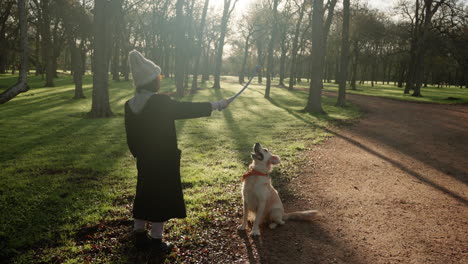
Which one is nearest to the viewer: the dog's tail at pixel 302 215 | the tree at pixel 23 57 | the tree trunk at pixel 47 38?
the dog's tail at pixel 302 215

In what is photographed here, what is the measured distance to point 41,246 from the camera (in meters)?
4.27

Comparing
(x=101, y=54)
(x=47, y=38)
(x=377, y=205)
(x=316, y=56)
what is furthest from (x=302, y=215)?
(x=47, y=38)

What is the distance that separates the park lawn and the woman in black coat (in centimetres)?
76

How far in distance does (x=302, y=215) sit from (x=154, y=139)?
117 inches

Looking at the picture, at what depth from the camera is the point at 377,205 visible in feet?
20.1

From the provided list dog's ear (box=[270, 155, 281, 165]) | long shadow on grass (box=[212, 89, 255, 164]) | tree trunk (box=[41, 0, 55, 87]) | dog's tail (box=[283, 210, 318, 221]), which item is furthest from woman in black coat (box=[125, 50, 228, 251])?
tree trunk (box=[41, 0, 55, 87])

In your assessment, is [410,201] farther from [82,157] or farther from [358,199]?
[82,157]

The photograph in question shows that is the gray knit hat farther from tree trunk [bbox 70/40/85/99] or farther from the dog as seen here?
tree trunk [bbox 70/40/85/99]

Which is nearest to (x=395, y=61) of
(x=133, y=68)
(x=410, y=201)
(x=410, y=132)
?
(x=410, y=132)

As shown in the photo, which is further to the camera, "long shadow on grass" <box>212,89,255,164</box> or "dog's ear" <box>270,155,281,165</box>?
"long shadow on grass" <box>212,89,255,164</box>

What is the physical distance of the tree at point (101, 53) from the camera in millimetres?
14922

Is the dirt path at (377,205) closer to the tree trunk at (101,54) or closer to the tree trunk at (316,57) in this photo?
the tree trunk at (316,57)

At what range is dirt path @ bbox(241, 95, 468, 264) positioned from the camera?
440 centimetres

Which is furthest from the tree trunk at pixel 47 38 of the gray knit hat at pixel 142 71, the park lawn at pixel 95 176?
the gray knit hat at pixel 142 71
